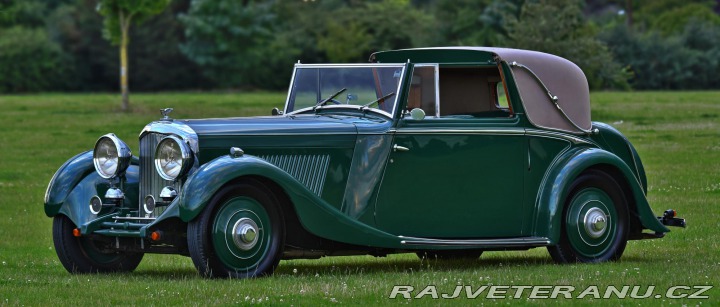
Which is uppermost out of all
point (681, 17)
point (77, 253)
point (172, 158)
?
point (681, 17)

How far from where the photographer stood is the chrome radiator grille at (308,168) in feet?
32.8

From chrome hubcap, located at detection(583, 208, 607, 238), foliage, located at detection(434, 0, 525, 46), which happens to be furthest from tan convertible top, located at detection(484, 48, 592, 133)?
foliage, located at detection(434, 0, 525, 46)

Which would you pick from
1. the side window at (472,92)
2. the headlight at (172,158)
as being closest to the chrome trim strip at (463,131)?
the side window at (472,92)

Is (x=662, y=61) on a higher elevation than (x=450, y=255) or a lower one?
lower

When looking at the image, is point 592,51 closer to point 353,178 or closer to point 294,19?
point 353,178

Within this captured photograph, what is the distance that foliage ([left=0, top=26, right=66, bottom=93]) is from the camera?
270ft

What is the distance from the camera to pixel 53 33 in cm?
8669

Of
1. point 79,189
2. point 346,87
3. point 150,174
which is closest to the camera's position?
point 150,174

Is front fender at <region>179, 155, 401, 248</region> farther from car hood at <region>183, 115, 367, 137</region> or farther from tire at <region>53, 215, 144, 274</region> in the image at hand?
tire at <region>53, 215, 144, 274</region>

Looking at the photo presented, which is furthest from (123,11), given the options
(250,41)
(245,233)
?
(250,41)

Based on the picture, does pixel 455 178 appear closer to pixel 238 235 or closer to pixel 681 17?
pixel 238 235

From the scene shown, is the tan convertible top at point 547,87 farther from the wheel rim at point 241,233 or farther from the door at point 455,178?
the wheel rim at point 241,233

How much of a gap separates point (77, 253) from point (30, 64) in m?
74.4

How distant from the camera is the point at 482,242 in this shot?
1045 cm
